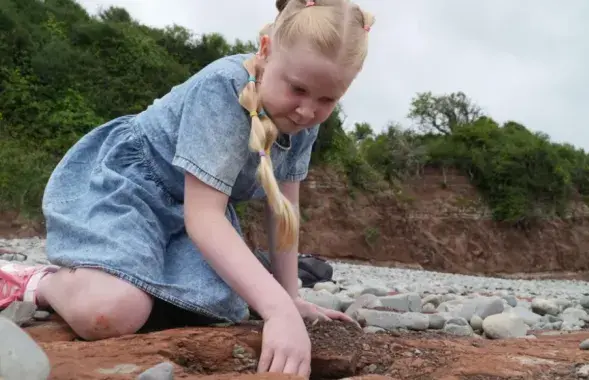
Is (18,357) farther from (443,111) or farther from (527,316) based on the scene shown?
(443,111)

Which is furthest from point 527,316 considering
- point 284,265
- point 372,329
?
point 284,265

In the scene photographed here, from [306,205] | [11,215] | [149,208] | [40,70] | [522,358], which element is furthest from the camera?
[306,205]

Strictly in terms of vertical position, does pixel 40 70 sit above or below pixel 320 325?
above

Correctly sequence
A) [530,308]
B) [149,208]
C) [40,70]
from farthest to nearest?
[40,70]
[530,308]
[149,208]

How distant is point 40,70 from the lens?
45.3 feet

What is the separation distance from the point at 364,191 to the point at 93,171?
707 inches

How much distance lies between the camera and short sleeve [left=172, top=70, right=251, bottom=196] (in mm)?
1868

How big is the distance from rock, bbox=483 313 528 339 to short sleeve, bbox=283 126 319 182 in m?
1.07

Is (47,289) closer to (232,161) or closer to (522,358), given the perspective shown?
(232,161)

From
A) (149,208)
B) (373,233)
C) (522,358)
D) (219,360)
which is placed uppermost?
(373,233)

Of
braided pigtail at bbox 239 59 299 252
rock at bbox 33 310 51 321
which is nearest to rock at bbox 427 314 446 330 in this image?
braided pigtail at bbox 239 59 299 252

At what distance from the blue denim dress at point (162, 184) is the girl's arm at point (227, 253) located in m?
0.06

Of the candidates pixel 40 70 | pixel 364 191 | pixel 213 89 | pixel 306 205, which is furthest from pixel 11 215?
pixel 364 191

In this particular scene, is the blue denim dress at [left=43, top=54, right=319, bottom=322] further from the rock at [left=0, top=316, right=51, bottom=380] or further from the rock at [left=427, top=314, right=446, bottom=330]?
the rock at [left=427, top=314, right=446, bottom=330]
